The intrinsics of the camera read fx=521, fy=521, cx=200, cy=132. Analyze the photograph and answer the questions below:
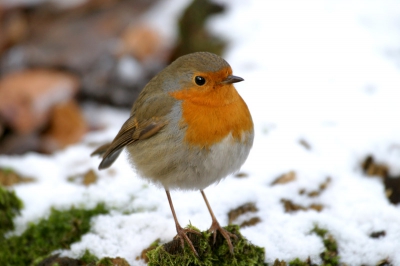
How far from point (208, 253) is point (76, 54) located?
4.32m

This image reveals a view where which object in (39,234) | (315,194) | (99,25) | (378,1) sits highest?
(99,25)

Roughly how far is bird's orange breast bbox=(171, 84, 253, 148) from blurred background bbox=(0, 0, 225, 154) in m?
2.44

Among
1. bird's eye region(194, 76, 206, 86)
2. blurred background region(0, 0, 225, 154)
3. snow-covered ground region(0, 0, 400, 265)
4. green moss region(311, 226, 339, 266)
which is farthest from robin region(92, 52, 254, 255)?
blurred background region(0, 0, 225, 154)

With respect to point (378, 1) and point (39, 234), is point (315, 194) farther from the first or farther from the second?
point (378, 1)

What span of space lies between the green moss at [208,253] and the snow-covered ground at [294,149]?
0.63 ft

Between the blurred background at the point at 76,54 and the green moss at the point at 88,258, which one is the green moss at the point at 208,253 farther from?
the blurred background at the point at 76,54

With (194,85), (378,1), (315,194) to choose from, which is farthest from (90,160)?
(378,1)

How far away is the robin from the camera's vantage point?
313 centimetres

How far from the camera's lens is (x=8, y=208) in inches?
153

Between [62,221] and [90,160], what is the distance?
0.92m

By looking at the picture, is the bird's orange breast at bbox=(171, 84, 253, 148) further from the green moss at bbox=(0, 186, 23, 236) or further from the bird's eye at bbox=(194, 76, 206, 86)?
the green moss at bbox=(0, 186, 23, 236)

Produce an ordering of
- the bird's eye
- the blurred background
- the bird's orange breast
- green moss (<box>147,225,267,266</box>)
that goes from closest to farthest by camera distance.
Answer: green moss (<box>147,225,267,266</box>) → the bird's orange breast → the bird's eye → the blurred background

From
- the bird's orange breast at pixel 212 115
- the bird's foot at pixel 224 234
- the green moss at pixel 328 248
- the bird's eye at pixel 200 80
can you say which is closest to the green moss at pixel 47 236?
the bird's foot at pixel 224 234

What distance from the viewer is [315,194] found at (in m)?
3.83
